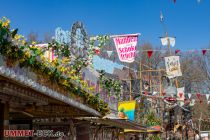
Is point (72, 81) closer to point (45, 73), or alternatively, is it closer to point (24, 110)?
point (45, 73)

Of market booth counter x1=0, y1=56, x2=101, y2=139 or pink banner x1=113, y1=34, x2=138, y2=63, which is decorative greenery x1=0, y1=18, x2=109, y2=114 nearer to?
market booth counter x1=0, y1=56, x2=101, y2=139

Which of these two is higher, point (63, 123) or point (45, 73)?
point (45, 73)

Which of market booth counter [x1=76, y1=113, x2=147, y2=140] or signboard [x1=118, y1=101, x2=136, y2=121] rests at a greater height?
signboard [x1=118, y1=101, x2=136, y2=121]

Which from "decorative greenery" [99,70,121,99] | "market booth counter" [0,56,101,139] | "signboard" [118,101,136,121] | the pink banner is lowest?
"market booth counter" [0,56,101,139]

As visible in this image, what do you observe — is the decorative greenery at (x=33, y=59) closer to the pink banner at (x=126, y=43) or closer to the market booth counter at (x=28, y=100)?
the market booth counter at (x=28, y=100)

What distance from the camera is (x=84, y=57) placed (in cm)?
1407

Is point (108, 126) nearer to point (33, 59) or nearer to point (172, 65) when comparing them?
point (33, 59)

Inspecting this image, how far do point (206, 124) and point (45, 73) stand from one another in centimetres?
4569

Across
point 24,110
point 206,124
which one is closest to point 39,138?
point 24,110

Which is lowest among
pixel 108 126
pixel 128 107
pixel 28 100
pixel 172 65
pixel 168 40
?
pixel 108 126

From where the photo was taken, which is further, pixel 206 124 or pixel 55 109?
pixel 206 124

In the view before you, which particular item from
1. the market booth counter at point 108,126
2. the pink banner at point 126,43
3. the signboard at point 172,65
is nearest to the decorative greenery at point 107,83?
the market booth counter at point 108,126

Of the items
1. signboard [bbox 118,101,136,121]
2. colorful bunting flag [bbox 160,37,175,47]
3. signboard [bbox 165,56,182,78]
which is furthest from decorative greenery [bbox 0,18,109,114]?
colorful bunting flag [bbox 160,37,175,47]

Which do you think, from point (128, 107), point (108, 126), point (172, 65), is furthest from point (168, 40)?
point (108, 126)
